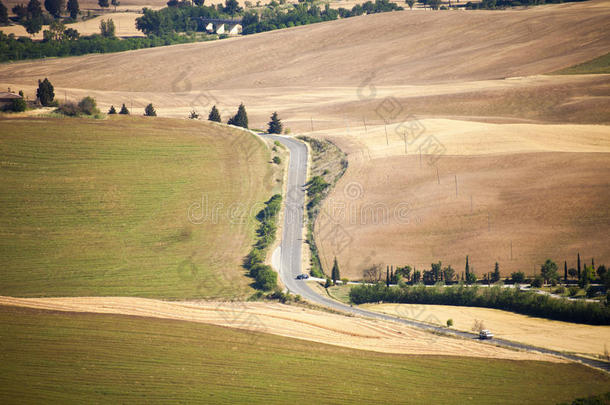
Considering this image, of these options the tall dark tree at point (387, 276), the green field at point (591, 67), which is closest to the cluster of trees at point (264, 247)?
the tall dark tree at point (387, 276)

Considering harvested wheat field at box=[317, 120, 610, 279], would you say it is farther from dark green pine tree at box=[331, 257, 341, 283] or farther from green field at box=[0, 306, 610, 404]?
green field at box=[0, 306, 610, 404]

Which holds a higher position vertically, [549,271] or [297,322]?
[549,271]

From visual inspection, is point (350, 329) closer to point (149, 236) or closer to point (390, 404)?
point (390, 404)

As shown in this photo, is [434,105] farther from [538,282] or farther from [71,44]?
[71,44]

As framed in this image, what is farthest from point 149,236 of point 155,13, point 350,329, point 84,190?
point 155,13

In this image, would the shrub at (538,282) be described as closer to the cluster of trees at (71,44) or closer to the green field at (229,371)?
the green field at (229,371)

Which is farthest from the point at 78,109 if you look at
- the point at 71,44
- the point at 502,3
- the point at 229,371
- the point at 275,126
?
the point at 502,3
